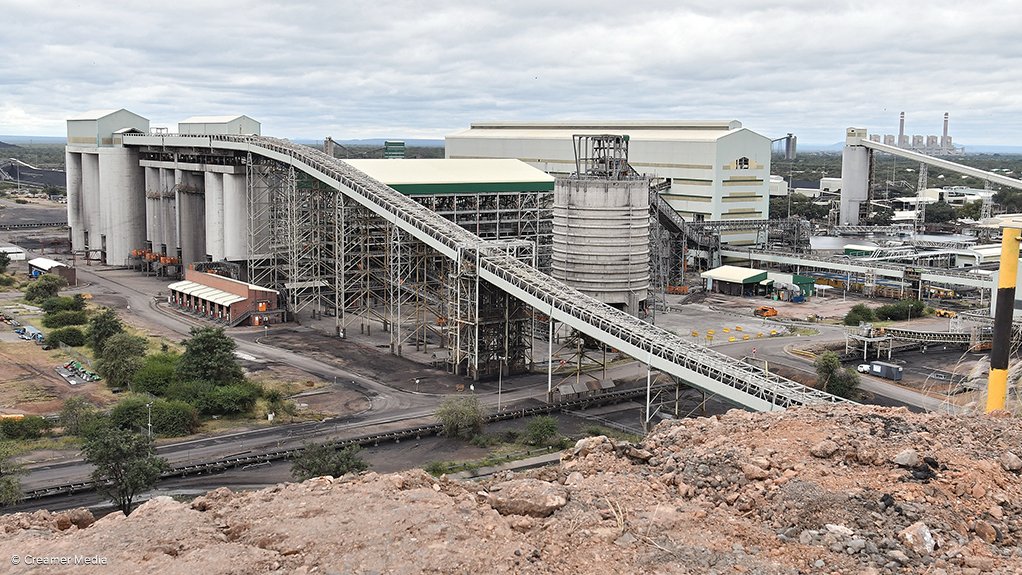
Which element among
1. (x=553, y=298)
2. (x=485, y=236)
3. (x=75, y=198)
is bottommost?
(x=553, y=298)

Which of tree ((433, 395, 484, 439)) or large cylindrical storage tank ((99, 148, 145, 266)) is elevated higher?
large cylindrical storage tank ((99, 148, 145, 266))

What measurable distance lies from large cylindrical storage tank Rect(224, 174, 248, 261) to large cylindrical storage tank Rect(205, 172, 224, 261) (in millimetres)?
1026

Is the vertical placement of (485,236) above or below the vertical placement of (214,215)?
below

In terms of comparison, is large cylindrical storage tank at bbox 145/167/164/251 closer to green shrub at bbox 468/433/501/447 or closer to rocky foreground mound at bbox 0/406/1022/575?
green shrub at bbox 468/433/501/447

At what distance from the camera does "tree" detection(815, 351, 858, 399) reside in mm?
A: 50500

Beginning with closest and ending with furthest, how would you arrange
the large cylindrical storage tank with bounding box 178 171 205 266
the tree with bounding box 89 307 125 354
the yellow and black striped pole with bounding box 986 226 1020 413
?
the yellow and black striped pole with bounding box 986 226 1020 413 → the tree with bounding box 89 307 125 354 → the large cylindrical storage tank with bounding box 178 171 205 266

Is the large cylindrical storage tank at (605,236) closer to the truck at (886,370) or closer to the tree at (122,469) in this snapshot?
the truck at (886,370)

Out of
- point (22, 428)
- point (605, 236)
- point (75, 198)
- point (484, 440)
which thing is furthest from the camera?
point (75, 198)

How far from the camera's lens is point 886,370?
55469mm

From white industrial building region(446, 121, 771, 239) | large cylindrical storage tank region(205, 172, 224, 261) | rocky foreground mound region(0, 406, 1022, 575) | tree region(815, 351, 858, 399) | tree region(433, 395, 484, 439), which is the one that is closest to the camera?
rocky foreground mound region(0, 406, 1022, 575)

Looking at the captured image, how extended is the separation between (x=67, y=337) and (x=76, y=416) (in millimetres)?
20788

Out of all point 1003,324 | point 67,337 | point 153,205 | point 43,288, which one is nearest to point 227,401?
point 67,337

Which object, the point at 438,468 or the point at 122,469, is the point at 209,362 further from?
the point at 438,468

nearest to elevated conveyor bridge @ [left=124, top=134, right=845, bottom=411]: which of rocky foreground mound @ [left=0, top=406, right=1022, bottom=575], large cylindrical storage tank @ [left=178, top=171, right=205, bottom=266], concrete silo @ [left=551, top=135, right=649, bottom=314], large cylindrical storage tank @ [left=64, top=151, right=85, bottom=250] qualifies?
concrete silo @ [left=551, top=135, right=649, bottom=314]
